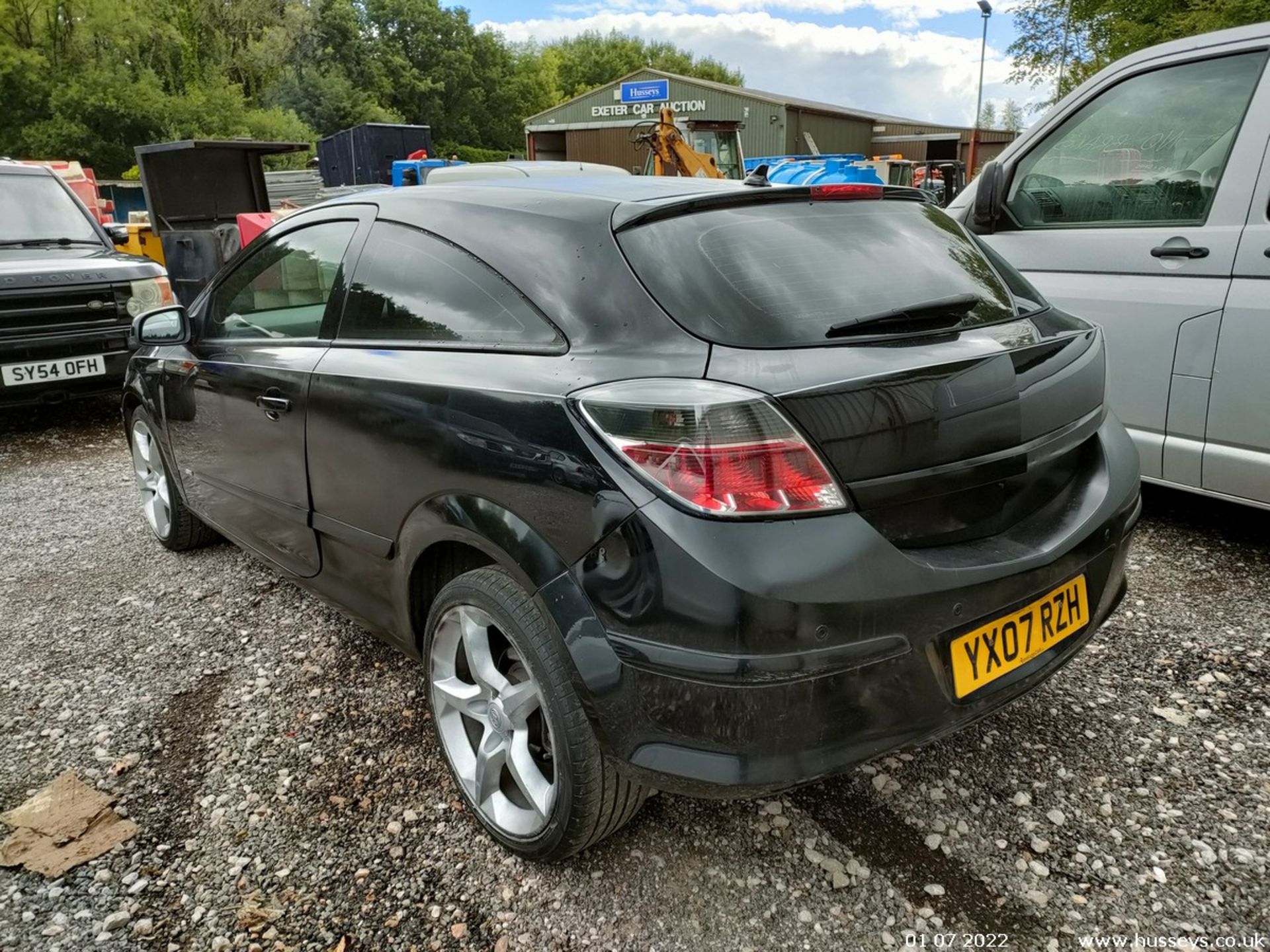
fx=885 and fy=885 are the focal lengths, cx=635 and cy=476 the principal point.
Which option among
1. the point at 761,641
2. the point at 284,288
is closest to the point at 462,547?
the point at 761,641

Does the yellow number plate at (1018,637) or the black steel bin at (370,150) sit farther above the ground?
the black steel bin at (370,150)

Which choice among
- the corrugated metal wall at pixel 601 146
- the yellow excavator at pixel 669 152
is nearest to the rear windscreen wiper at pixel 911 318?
the yellow excavator at pixel 669 152

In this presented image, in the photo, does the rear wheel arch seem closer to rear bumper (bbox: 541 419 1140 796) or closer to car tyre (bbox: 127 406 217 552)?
rear bumper (bbox: 541 419 1140 796)

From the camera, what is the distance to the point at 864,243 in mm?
2223

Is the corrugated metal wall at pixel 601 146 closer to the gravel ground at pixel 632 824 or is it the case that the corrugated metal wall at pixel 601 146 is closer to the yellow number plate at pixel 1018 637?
the gravel ground at pixel 632 824

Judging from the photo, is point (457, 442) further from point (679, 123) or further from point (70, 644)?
point (679, 123)

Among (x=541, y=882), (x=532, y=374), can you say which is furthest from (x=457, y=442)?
(x=541, y=882)

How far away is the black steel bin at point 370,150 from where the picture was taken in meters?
21.9

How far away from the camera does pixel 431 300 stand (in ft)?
7.82

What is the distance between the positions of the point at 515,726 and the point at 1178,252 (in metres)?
3.16

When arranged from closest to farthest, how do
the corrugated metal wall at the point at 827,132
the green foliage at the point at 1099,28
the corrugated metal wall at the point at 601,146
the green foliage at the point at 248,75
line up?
the green foliage at the point at 1099,28, the green foliage at the point at 248,75, the corrugated metal wall at the point at 827,132, the corrugated metal wall at the point at 601,146

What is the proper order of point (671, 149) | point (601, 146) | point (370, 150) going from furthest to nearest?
point (601, 146), point (370, 150), point (671, 149)

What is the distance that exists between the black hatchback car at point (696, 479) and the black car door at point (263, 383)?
0.36 feet

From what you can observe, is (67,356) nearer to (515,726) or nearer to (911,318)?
(515,726)
